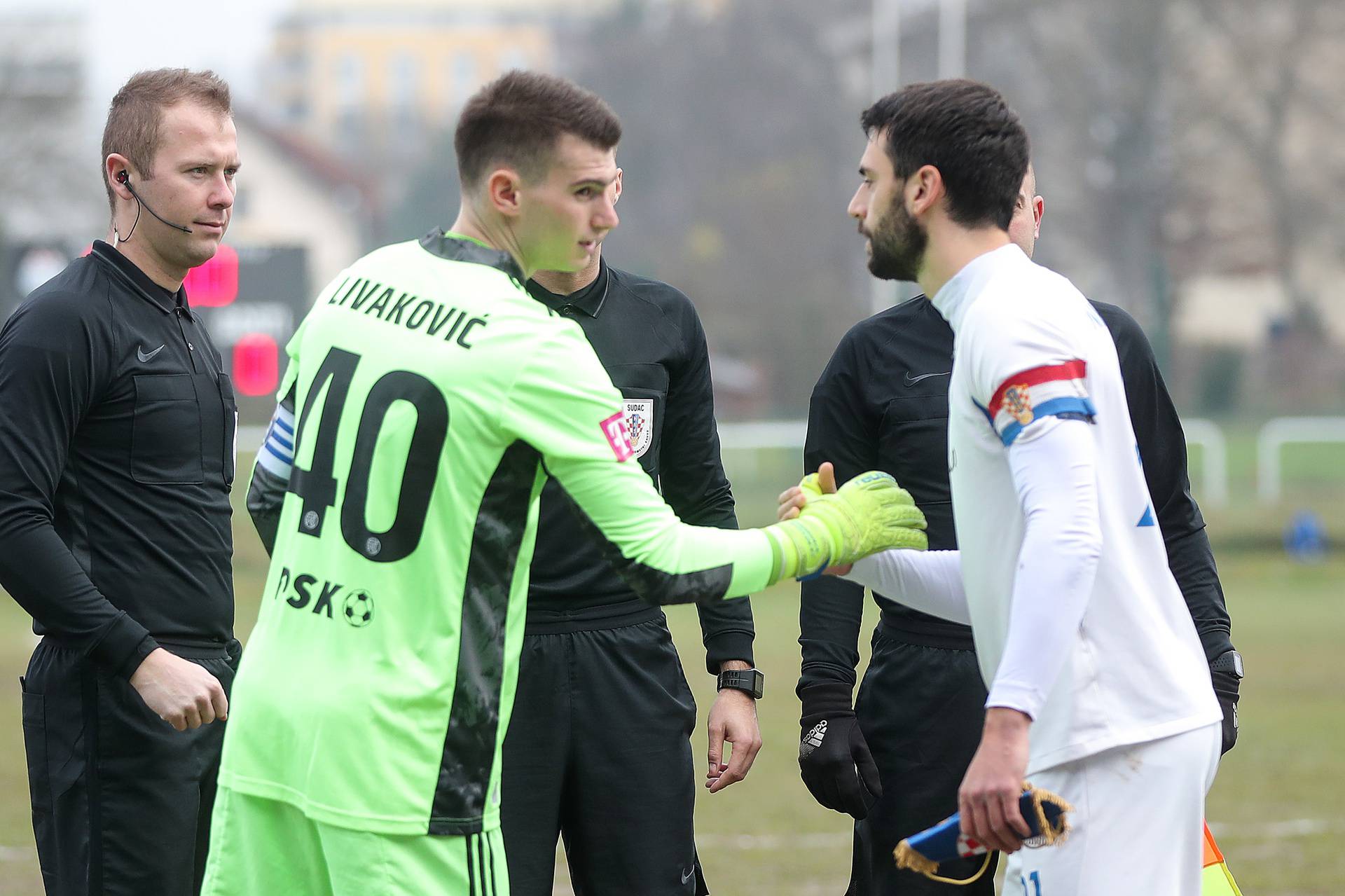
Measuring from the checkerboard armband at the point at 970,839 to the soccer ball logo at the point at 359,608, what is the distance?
111 centimetres

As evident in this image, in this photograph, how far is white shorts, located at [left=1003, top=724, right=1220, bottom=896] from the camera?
315 cm

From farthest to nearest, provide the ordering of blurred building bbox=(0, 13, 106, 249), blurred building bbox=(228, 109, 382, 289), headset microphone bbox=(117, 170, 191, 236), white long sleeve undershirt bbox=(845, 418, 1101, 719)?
blurred building bbox=(228, 109, 382, 289) → blurred building bbox=(0, 13, 106, 249) → headset microphone bbox=(117, 170, 191, 236) → white long sleeve undershirt bbox=(845, 418, 1101, 719)

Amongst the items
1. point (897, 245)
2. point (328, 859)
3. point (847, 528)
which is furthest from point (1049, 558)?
point (328, 859)

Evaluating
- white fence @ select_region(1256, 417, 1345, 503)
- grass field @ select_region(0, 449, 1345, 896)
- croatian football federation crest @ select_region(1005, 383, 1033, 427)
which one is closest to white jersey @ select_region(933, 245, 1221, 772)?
croatian football federation crest @ select_region(1005, 383, 1033, 427)

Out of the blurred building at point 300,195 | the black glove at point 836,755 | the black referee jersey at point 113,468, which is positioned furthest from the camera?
the blurred building at point 300,195

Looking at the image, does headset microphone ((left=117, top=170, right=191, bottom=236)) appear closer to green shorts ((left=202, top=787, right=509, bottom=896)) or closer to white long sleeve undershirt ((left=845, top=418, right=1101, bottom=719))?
green shorts ((left=202, top=787, right=509, bottom=896))

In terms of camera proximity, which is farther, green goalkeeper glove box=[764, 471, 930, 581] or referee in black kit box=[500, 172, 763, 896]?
referee in black kit box=[500, 172, 763, 896]

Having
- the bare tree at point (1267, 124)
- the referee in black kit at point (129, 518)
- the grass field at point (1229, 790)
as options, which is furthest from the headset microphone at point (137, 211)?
the bare tree at point (1267, 124)

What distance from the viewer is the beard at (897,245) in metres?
3.50

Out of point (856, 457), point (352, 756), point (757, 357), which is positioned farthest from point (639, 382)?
point (757, 357)

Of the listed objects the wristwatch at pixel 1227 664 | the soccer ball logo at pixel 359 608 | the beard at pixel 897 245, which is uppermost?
the beard at pixel 897 245

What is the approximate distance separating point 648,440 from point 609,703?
73 centimetres

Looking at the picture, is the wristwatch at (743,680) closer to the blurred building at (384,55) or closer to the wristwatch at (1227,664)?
the wristwatch at (1227,664)

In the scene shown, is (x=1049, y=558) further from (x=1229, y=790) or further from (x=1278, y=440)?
(x=1278, y=440)
